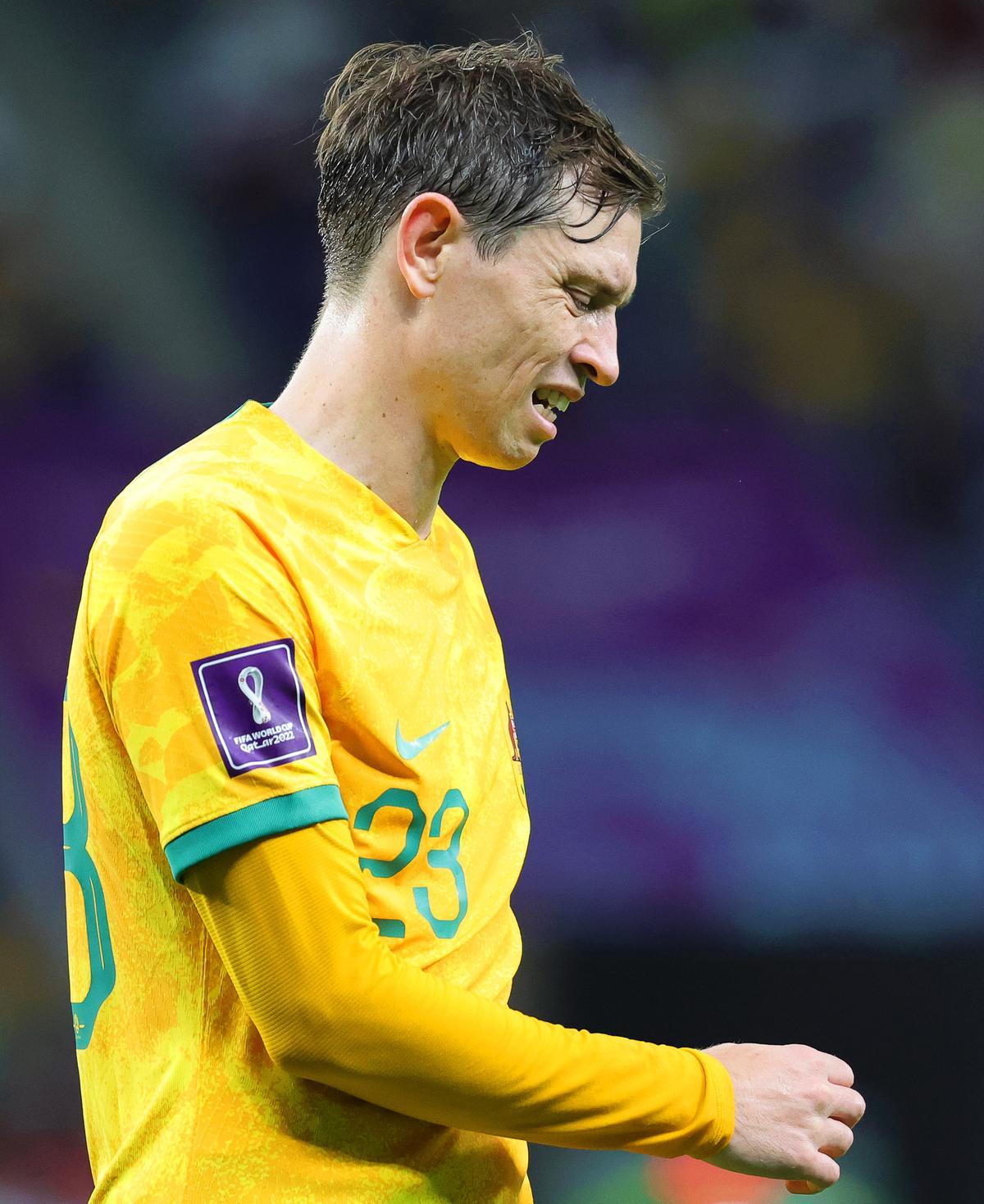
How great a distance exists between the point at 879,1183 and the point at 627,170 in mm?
1633

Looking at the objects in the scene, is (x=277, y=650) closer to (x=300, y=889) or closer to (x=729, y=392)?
(x=300, y=889)

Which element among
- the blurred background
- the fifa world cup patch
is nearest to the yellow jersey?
the fifa world cup patch

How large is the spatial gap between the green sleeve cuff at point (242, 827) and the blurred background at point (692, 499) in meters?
1.31

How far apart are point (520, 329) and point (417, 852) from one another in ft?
1.19

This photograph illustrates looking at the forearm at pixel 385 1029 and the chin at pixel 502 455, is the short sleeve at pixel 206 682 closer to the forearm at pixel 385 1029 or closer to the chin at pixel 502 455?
the forearm at pixel 385 1029

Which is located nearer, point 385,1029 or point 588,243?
point 385,1029

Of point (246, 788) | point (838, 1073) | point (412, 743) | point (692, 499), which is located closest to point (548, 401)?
point (412, 743)

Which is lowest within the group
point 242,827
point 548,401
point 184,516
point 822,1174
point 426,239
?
point 822,1174

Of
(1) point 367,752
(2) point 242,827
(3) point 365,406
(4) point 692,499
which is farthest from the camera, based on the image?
(4) point 692,499

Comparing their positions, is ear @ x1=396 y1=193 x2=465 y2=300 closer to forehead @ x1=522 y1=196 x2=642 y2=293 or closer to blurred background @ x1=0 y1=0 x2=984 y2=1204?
forehead @ x1=522 y1=196 x2=642 y2=293

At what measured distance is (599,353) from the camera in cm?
98

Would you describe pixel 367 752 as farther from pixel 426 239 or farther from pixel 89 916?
pixel 426 239

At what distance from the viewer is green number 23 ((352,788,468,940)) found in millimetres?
846

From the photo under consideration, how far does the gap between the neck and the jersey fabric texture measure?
0.09 ft
